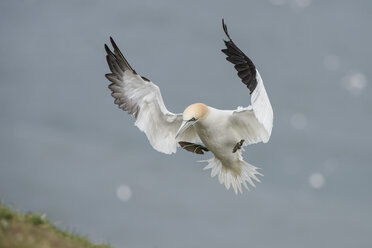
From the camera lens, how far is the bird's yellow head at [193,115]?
11.6m

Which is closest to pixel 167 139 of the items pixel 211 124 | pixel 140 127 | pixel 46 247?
pixel 140 127

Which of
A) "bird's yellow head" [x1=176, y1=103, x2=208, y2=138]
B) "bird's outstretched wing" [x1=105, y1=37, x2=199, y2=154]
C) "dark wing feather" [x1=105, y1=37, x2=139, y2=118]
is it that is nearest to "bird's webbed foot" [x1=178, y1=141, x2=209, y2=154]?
"bird's outstretched wing" [x1=105, y1=37, x2=199, y2=154]

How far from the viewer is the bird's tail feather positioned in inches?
523

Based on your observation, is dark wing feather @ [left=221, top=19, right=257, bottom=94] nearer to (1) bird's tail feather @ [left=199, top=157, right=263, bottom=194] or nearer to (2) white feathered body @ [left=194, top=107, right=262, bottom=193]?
(2) white feathered body @ [left=194, top=107, right=262, bottom=193]

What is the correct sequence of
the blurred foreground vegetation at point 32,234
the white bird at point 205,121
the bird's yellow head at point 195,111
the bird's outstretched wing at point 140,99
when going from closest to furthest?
the blurred foreground vegetation at point 32,234 → the white bird at point 205,121 → the bird's yellow head at point 195,111 → the bird's outstretched wing at point 140,99

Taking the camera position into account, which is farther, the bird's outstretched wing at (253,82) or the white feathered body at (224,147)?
the white feathered body at (224,147)

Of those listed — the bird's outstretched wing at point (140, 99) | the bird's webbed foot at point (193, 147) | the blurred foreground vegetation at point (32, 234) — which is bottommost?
the blurred foreground vegetation at point (32, 234)

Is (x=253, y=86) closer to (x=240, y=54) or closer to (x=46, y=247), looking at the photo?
(x=240, y=54)

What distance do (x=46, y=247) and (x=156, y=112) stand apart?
5904 millimetres

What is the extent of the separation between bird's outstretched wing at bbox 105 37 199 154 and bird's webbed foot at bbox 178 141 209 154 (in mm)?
294

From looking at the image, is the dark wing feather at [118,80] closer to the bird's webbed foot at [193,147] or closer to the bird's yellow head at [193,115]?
the bird's webbed foot at [193,147]

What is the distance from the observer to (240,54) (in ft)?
35.7

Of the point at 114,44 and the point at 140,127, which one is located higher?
the point at 114,44

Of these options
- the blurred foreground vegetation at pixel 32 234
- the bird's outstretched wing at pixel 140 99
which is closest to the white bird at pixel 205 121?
the bird's outstretched wing at pixel 140 99
